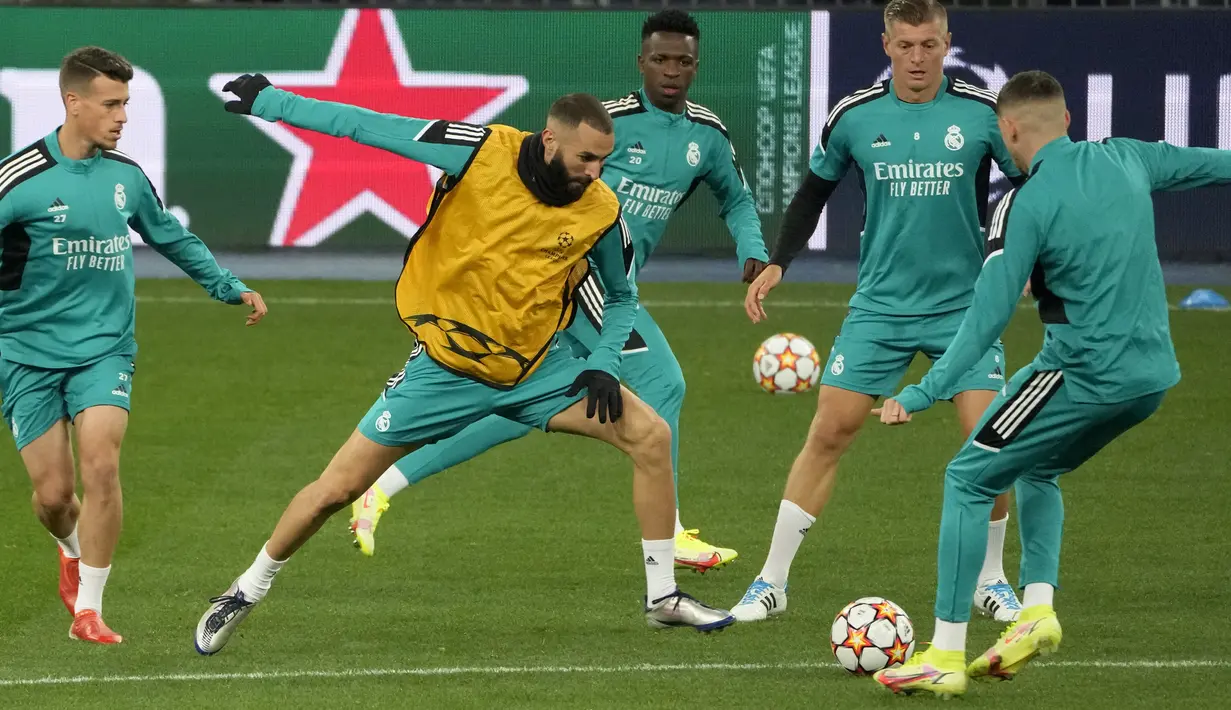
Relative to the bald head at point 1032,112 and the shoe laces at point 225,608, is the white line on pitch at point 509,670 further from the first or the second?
the bald head at point 1032,112

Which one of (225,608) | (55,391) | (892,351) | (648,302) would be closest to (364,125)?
(55,391)

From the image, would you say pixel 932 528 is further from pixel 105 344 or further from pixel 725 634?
pixel 105 344

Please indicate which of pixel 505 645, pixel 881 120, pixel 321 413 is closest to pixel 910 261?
pixel 881 120

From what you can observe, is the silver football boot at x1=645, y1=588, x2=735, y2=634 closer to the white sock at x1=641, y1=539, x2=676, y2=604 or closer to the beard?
the white sock at x1=641, y1=539, x2=676, y2=604

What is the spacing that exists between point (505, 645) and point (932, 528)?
2.73 meters

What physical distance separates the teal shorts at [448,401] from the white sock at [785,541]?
41.3 inches

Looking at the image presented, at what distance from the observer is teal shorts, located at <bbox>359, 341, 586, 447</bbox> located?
20.8 ft

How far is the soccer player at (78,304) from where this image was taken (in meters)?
6.46

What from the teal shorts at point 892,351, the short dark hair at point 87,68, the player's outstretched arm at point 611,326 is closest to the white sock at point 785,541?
the teal shorts at point 892,351

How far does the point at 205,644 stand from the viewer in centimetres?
Result: 621

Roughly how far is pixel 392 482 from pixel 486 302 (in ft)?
5.76

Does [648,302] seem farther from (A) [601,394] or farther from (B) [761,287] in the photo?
(A) [601,394]

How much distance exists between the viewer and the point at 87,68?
6.45m

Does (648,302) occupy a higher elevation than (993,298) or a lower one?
lower
